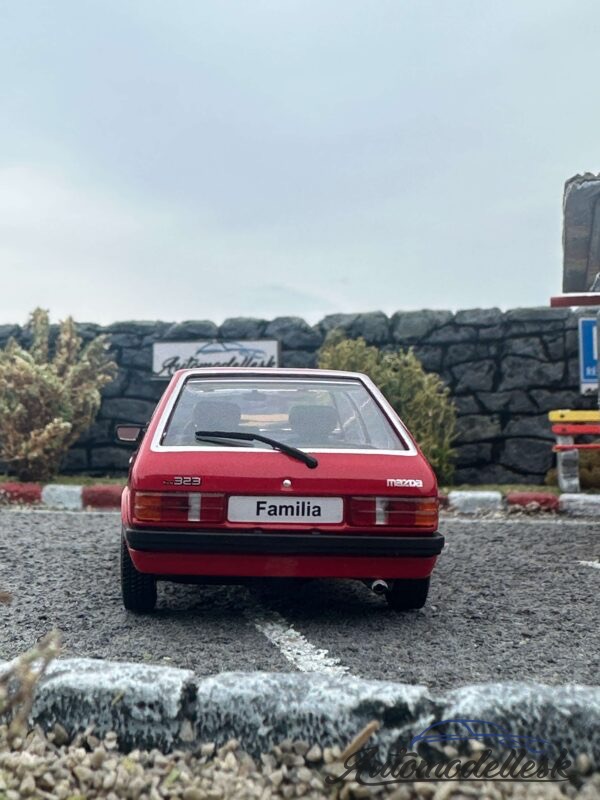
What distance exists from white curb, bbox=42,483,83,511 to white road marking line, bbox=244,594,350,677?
4933 millimetres

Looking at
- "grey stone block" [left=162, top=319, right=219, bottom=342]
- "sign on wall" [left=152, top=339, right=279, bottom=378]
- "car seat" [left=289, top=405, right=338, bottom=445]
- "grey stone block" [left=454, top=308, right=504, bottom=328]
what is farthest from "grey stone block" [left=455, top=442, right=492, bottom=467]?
"car seat" [left=289, top=405, right=338, bottom=445]

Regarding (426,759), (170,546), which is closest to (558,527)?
(170,546)

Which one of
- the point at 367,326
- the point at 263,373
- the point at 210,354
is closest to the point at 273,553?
the point at 263,373

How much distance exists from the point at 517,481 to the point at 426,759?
8027 mm

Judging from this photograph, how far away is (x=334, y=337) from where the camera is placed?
1010 cm

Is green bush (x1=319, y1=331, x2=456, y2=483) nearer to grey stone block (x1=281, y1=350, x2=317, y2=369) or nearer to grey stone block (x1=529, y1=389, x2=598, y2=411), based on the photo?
grey stone block (x1=281, y1=350, x2=317, y2=369)

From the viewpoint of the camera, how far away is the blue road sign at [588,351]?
9203mm

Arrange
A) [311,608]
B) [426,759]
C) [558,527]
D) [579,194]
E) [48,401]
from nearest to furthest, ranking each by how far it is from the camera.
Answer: [426,759] → [311,608] → [558,527] → [579,194] → [48,401]

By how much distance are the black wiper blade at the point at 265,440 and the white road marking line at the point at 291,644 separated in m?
0.71

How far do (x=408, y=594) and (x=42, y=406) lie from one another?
6.52 m

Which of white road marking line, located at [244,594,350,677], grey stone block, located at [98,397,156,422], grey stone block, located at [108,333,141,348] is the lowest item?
white road marking line, located at [244,594,350,677]

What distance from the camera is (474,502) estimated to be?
7.96 metres

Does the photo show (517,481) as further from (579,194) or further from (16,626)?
(16,626)

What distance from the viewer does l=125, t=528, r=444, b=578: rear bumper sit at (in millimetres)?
3293
